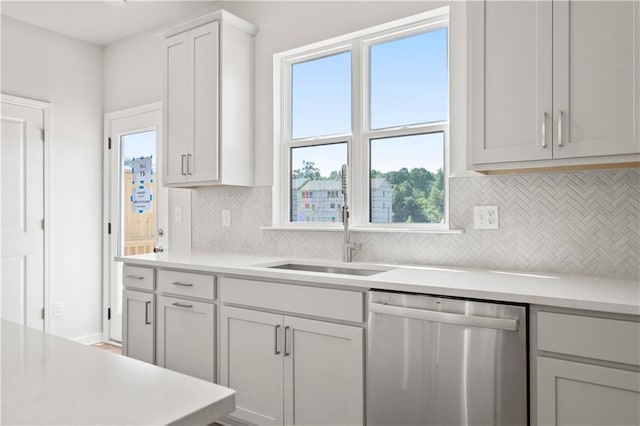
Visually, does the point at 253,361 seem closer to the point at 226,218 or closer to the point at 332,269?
the point at 332,269

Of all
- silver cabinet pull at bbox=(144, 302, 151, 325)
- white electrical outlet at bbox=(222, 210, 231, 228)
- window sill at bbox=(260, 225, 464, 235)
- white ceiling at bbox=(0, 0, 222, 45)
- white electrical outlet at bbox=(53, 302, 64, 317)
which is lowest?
white electrical outlet at bbox=(53, 302, 64, 317)

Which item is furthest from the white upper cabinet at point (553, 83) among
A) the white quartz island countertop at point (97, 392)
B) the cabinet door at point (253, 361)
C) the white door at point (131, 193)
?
the white door at point (131, 193)

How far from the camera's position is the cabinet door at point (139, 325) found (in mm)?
2812

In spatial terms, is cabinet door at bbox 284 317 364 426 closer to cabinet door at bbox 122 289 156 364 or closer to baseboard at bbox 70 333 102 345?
cabinet door at bbox 122 289 156 364

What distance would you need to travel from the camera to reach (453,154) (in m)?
2.44

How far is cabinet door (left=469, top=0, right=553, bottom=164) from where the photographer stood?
6.11ft

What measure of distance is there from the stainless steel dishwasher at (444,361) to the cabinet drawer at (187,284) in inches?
40.2

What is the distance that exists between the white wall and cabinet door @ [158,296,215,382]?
1845 mm

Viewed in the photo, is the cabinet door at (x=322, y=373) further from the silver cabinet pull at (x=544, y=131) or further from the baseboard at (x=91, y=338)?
the baseboard at (x=91, y=338)

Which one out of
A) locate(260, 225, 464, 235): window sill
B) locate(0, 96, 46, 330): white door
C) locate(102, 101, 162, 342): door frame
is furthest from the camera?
locate(102, 101, 162, 342): door frame

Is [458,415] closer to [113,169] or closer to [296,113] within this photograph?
[296,113]

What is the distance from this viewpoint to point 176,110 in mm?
3266

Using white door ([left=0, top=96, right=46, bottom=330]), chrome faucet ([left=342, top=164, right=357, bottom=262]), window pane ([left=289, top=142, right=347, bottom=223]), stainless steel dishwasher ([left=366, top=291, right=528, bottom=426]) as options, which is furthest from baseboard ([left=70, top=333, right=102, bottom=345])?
stainless steel dishwasher ([left=366, top=291, right=528, bottom=426])

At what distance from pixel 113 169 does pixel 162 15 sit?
1.49 metres
